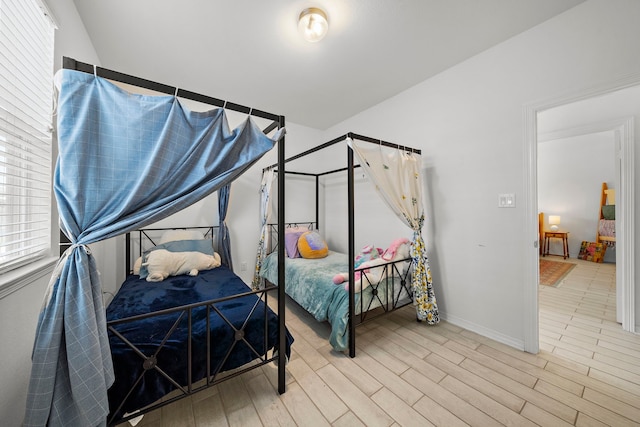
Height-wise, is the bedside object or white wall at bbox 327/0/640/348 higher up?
white wall at bbox 327/0/640/348

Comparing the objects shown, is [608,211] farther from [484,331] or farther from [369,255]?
[369,255]

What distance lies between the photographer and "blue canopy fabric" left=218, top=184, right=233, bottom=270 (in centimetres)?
298

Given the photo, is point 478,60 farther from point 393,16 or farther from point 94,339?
point 94,339

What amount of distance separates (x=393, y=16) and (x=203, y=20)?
1.47 m

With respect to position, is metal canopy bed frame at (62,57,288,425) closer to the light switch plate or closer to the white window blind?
the white window blind

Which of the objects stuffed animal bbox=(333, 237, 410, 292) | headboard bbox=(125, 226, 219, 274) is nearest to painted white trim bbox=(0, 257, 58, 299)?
headboard bbox=(125, 226, 219, 274)

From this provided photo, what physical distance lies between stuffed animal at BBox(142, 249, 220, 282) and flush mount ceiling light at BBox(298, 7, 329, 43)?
2344 millimetres

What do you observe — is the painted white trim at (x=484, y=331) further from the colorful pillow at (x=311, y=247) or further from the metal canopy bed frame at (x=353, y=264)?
the colorful pillow at (x=311, y=247)

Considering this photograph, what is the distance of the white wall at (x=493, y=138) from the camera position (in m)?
1.66

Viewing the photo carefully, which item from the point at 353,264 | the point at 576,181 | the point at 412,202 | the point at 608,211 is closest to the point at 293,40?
the point at 412,202

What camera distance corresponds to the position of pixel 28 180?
3.82ft

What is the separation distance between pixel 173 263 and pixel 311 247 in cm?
156

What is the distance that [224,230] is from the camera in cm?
303

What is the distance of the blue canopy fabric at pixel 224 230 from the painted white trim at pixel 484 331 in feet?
8.65
